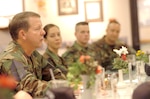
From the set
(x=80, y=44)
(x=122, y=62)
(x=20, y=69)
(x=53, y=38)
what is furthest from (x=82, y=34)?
(x=20, y=69)

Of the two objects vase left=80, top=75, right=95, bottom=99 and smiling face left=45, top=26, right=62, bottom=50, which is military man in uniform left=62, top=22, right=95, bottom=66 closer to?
smiling face left=45, top=26, right=62, bottom=50

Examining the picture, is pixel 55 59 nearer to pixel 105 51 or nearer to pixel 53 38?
pixel 53 38

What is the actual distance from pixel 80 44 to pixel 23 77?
1245mm

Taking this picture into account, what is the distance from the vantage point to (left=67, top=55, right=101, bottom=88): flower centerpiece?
45.6 inches

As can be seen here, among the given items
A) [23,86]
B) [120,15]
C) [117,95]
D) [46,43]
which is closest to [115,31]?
[120,15]

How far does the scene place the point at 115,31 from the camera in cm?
286

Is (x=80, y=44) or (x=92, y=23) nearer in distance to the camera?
(x=80, y=44)

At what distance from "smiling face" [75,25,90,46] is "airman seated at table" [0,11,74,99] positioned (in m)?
0.80

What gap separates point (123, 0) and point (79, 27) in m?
0.48

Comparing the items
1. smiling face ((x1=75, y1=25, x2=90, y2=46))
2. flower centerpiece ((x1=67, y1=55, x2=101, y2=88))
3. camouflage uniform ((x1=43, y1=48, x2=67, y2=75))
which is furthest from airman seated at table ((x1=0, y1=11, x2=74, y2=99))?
smiling face ((x1=75, y1=25, x2=90, y2=46))

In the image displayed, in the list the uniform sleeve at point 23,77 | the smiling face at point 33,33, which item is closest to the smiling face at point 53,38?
the smiling face at point 33,33

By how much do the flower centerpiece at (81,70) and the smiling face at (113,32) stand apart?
157cm

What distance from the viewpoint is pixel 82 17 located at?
3158mm

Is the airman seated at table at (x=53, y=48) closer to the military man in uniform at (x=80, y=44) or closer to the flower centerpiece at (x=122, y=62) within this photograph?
the military man in uniform at (x=80, y=44)
